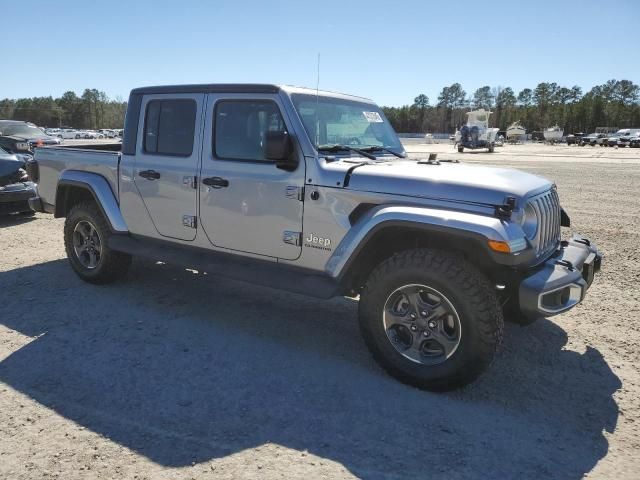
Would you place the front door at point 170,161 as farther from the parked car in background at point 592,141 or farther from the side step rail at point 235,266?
the parked car in background at point 592,141

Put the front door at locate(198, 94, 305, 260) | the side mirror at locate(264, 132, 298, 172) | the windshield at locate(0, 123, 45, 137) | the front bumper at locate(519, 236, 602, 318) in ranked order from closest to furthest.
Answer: the front bumper at locate(519, 236, 602, 318) < the side mirror at locate(264, 132, 298, 172) < the front door at locate(198, 94, 305, 260) < the windshield at locate(0, 123, 45, 137)

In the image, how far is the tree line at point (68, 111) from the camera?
115 m

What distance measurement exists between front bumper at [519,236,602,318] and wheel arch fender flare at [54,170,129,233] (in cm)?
381

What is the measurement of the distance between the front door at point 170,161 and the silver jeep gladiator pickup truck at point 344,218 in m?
0.02

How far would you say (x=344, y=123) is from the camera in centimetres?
442

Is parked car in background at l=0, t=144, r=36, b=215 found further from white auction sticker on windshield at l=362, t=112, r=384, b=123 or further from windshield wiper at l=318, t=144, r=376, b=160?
windshield wiper at l=318, t=144, r=376, b=160

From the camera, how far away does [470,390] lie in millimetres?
3490

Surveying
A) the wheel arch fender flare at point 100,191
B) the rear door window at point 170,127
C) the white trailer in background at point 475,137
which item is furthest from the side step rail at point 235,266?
the white trailer in background at point 475,137

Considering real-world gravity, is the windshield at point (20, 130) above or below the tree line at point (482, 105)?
below

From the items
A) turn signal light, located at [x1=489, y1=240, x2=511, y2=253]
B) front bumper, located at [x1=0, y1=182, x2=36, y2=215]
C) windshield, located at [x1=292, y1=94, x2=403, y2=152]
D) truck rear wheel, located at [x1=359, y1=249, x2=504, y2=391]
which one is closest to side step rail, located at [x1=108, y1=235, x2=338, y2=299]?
truck rear wheel, located at [x1=359, y1=249, x2=504, y2=391]

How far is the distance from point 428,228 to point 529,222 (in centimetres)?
70

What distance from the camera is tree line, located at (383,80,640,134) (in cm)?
11031

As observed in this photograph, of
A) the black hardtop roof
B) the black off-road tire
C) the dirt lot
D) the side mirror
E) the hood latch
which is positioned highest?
the black hardtop roof

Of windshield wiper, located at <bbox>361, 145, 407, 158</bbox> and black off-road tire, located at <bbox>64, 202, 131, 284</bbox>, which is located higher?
windshield wiper, located at <bbox>361, 145, 407, 158</bbox>
